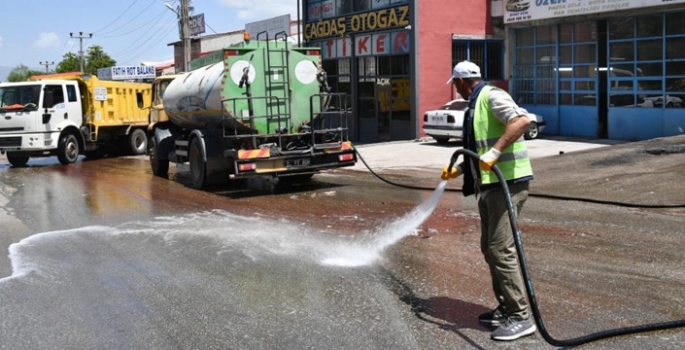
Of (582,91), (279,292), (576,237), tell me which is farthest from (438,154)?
(279,292)

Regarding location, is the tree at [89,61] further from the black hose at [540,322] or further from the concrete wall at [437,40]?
the black hose at [540,322]

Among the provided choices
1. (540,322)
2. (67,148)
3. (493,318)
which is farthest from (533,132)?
(540,322)

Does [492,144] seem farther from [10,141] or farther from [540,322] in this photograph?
[10,141]

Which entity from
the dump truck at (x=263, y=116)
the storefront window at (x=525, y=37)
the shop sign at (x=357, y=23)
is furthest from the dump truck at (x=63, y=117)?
the storefront window at (x=525, y=37)

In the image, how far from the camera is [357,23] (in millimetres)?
27219

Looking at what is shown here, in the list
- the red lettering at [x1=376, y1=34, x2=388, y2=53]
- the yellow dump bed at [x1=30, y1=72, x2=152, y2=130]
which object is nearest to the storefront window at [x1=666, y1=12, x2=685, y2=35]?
the red lettering at [x1=376, y1=34, x2=388, y2=53]

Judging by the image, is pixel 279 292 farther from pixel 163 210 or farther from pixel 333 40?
pixel 333 40

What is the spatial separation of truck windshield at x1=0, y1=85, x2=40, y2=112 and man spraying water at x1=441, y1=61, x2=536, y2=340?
64.3 feet

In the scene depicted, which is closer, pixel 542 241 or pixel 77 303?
pixel 77 303

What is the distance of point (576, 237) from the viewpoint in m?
8.71

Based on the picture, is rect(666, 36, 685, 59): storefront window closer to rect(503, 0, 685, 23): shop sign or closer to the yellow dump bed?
rect(503, 0, 685, 23): shop sign

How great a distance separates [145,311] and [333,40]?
Answer: 2356cm

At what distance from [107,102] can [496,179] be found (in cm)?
2130

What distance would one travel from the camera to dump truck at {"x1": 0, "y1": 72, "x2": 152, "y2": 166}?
2211cm
